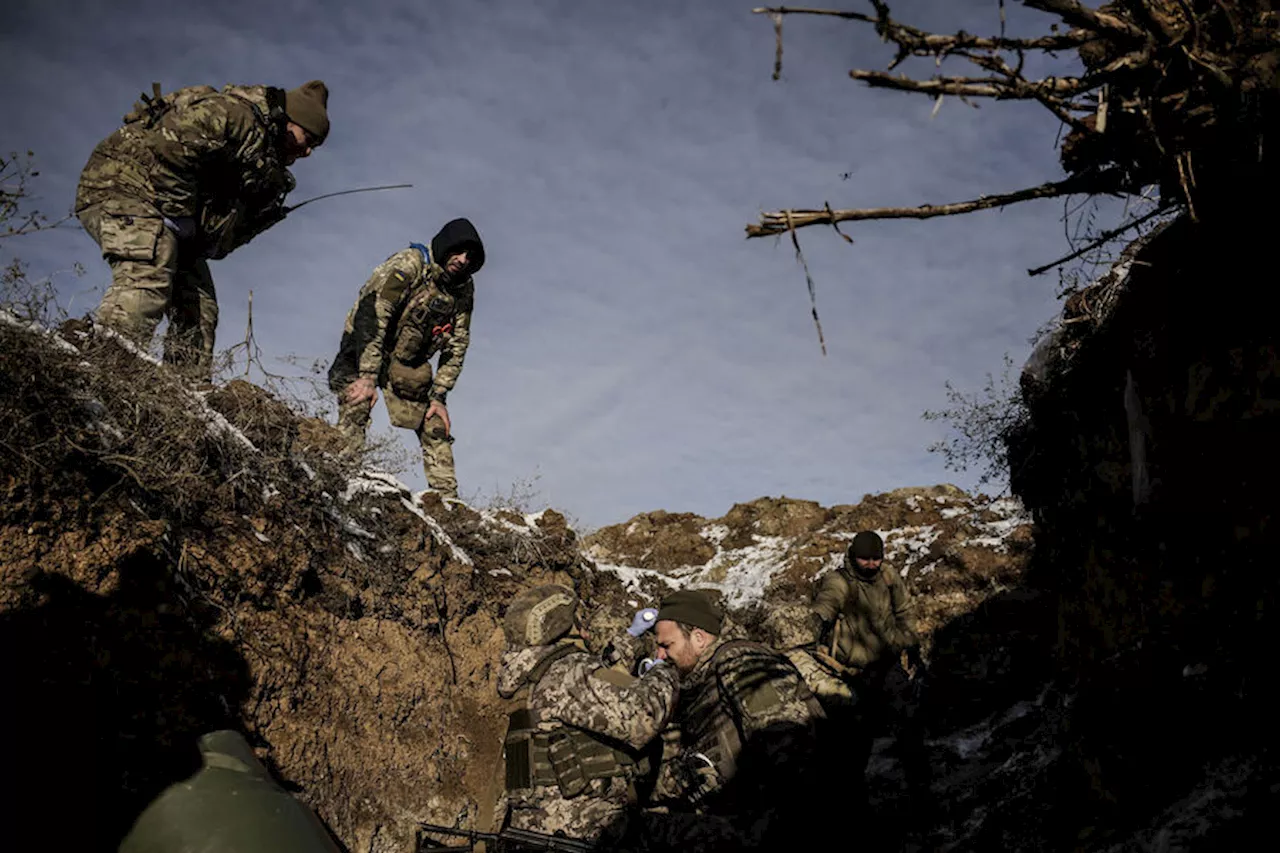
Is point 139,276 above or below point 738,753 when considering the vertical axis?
above

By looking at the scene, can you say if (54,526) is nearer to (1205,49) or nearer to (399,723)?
(399,723)

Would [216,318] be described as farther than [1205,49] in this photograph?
Yes

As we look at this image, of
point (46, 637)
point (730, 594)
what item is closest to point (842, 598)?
point (730, 594)

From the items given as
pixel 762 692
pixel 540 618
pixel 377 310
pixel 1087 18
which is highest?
pixel 377 310

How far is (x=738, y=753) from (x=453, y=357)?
461 centimetres

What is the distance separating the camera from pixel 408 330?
6.56 m

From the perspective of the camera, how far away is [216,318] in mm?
5508

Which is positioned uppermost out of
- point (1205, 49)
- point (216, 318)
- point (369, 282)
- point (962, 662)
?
point (369, 282)

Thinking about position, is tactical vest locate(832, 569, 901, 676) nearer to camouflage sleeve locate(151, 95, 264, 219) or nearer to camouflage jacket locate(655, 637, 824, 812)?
camouflage jacket locate(655, 637, 824, 812)

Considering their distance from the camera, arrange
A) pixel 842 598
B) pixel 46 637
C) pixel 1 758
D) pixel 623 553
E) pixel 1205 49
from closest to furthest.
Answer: pixel 1 758
pixel 1205 49
pixel 46 637
pixel 842 598
pixel 623 553

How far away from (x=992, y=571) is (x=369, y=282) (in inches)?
304

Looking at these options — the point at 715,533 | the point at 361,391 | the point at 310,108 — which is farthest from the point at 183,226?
the point at 715,533

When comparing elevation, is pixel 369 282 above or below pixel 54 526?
above

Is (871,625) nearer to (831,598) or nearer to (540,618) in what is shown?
(831,598)
